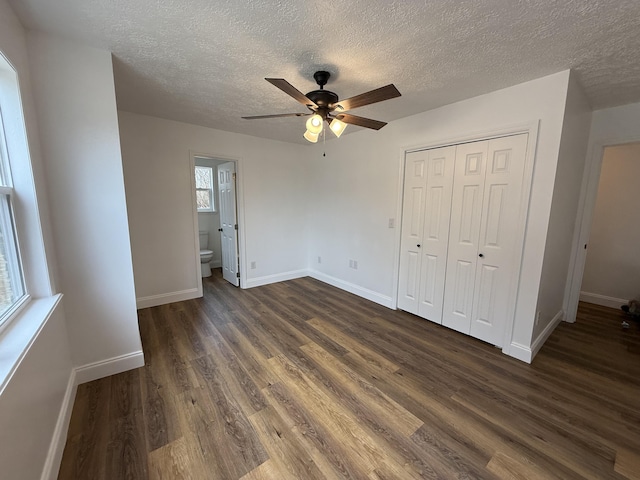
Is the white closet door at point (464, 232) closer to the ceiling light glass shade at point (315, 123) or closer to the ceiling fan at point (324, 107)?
the ceiling fan at point (324, 107)

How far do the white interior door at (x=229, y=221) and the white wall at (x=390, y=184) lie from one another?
1.35 metres

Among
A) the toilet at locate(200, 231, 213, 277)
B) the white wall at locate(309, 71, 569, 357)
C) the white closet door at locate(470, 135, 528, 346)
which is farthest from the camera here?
the toilet at locate(200, 231, 213, 277)

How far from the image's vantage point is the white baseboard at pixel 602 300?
3479 mm

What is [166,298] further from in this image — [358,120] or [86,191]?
[358,120]

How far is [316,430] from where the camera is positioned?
158 cm

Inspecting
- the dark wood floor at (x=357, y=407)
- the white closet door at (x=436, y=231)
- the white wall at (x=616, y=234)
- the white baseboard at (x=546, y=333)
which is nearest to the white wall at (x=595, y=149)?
the white baseboard at (x=546, y=333)

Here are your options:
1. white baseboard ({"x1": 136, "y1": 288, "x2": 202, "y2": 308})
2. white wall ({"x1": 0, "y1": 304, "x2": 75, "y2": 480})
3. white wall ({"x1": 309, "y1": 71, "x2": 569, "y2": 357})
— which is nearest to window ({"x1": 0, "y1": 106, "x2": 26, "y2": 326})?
white wall ({"x1": 0, "y1": 304, "x2": 75, "y2": 480})

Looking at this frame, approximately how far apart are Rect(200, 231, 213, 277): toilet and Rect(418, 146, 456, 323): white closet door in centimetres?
338

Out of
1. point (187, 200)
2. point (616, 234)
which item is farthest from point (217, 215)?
point (616, 234)

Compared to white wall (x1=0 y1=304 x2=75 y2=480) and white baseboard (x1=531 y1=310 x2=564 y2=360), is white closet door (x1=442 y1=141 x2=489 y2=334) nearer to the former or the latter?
white baseboard (x1=531 y1=310 x2=564 y2=360)

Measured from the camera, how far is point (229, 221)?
4.21 m

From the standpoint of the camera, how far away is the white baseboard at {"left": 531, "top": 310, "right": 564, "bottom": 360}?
2.35 metres

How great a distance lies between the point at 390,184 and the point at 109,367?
11.0 ft

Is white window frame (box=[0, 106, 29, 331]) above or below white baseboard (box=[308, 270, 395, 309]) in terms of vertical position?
above
